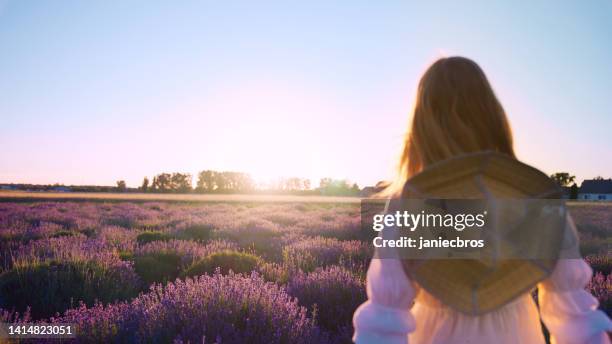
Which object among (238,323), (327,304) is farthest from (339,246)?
(238,323)

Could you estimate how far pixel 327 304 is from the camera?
4.42 meters

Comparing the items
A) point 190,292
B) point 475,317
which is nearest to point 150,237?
point 190,292

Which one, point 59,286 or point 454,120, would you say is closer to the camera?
point 454,120

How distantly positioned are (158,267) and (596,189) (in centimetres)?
8078

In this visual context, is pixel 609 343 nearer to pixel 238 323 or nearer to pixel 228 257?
pixel 238 323

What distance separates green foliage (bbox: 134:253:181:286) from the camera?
19.7 ft

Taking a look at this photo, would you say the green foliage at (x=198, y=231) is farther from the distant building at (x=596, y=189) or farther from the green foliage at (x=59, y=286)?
the distant building at (x=596, y=189)

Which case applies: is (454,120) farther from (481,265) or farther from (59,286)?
(59,286)

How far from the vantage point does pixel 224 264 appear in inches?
244

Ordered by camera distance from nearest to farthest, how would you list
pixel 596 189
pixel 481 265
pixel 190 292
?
1. pixel 481 265
2. pixel 190 292
3. pixel 596 189

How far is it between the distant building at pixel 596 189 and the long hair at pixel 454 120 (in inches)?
3181

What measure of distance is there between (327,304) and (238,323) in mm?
1370
